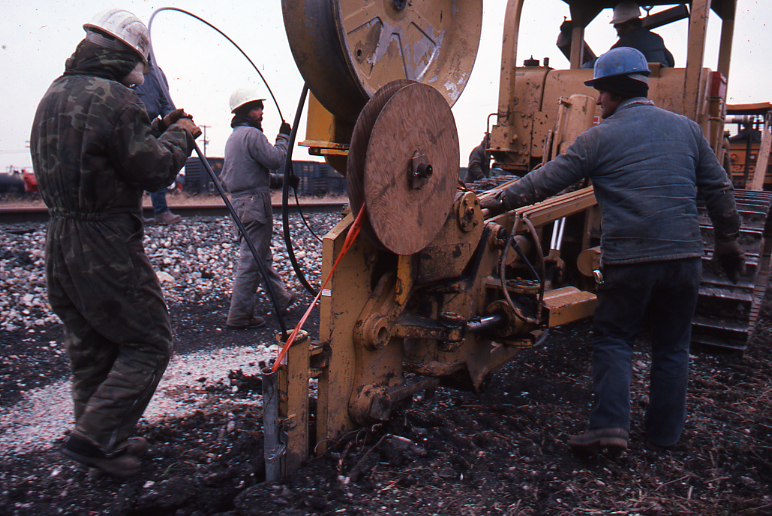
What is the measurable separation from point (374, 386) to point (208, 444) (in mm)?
890

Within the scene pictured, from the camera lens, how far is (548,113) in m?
5.41

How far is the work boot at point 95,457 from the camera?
2.40 m

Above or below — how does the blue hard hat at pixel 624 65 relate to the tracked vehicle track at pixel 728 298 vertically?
above

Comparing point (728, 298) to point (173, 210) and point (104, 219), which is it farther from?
point (173, 210)

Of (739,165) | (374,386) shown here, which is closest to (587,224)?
(374,386)

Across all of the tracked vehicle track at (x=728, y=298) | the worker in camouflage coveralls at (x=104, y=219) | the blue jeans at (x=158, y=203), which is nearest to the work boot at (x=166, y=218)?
the blue jeans at (x=158, y=203)

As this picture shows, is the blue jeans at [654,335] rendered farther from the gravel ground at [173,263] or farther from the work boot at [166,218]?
the work boot at [166,218]

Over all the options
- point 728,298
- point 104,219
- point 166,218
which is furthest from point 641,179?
point 166,218

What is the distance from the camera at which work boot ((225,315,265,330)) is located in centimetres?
504

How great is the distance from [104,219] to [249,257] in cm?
261

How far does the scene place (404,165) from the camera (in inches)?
93.0

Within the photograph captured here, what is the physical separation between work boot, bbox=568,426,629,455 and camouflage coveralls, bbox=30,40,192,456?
2056 millimetres

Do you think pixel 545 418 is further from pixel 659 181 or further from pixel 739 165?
pixel 739 165

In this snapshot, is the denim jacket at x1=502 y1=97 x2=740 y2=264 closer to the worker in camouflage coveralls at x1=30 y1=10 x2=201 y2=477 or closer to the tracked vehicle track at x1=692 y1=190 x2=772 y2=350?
the tracked vehicle track at x1=692 y1=190 x2=772 y2=350
